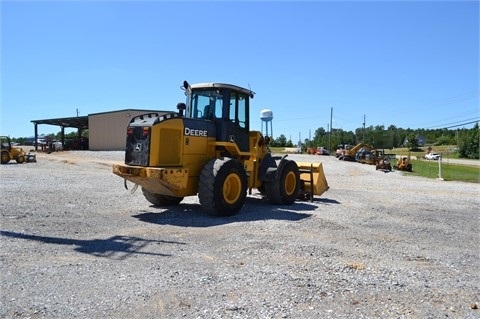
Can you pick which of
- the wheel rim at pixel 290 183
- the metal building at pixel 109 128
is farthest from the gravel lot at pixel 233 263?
the metal building at pixel 109 128

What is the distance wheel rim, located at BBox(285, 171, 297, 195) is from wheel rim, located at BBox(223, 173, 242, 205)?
7.65 ft

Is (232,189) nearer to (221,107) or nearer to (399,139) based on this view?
(221,107)

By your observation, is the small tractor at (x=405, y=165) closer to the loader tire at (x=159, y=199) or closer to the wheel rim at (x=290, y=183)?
the wheel rim at (x=290, y=183)

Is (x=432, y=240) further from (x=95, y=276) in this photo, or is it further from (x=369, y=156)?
(x=369, y=156)

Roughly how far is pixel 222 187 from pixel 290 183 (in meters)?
3.27

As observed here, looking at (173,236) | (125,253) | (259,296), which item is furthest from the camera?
(173,236)

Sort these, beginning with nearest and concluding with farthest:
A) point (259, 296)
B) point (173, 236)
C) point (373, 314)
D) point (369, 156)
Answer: point (373, 314) → point (259, 296) → point (173, 236) → point (369, 156)

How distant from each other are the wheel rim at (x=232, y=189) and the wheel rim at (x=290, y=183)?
2331mm

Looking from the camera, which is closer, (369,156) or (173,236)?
(173,236)

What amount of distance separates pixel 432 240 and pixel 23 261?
7.16 m

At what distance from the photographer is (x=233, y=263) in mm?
6355

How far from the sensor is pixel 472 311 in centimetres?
483

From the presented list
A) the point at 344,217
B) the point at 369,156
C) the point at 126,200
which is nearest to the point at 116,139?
the point at 369,156

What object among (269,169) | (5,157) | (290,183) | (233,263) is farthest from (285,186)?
(5,157)
